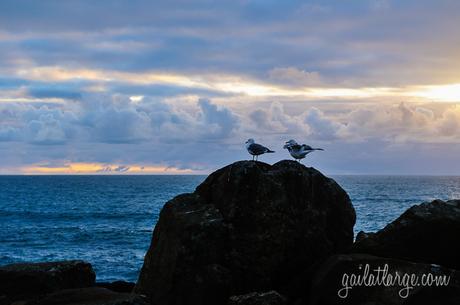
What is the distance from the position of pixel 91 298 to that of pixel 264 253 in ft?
16.1

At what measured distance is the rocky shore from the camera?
12.5 meters

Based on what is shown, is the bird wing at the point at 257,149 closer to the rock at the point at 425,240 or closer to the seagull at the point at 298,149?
the seagull at the point at 298,149

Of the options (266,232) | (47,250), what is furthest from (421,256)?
(47,250)

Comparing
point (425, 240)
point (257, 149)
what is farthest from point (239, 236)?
point (257, 149)

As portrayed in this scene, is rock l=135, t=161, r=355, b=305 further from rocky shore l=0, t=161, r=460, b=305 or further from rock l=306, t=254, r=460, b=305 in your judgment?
rock l=306, t=254, r=460, b=305

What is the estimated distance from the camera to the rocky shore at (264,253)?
12.5 metres

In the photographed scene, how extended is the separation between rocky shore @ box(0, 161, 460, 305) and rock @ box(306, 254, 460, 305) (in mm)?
21

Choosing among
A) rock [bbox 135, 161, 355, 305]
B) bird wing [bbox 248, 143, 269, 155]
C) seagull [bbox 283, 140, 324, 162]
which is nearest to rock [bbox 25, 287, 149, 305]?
rock [bbox 135, 161, 355, 305]

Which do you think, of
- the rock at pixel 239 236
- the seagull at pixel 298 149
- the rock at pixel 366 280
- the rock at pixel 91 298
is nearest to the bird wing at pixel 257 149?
the seagull at pixel 298 149

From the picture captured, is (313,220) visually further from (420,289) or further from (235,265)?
(420,289)

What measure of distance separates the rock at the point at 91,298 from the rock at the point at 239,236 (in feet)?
9.06

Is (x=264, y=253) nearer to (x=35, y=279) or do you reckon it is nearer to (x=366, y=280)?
(x=366, y=280)

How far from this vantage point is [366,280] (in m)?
12.1

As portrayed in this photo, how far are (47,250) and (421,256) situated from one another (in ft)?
125
